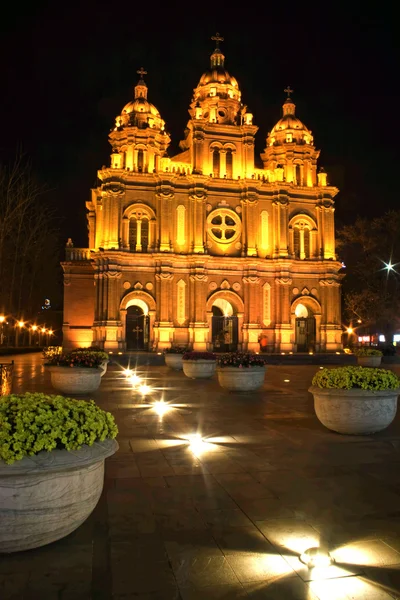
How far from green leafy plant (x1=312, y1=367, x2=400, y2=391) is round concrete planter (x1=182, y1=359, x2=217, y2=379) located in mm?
11958

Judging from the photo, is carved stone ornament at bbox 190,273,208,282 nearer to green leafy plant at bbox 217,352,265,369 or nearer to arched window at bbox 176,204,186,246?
arched window at bbox 176,204,186,246

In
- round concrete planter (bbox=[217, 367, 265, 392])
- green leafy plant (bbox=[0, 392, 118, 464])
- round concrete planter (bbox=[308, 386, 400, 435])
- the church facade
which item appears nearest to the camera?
green leafy plant (bbox=[0, 392, 118, 464])

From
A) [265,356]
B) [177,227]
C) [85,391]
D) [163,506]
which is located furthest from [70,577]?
[177,227]

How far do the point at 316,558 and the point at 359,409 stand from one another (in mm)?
5454

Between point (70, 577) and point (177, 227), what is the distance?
4235 cm

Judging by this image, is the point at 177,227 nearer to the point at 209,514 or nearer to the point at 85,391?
the point at 85,391

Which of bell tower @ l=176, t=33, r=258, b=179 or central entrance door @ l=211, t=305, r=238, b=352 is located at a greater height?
bell tower @ l=176, t=33, r=258, b=179

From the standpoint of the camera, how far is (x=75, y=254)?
48469 mm

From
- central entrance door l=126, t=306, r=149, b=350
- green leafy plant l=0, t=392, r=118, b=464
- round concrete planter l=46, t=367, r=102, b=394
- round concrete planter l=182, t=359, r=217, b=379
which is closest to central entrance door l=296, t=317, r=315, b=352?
central entrance door l=126, t=306, r=149, b=350

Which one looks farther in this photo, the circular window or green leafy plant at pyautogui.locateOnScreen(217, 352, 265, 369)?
the circular window

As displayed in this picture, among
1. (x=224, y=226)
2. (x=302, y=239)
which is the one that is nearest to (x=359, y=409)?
(x=224, y=226)

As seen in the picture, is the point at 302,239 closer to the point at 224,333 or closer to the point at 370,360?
the point at 224,333

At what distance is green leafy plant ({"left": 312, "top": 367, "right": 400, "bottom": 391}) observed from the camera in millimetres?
9781

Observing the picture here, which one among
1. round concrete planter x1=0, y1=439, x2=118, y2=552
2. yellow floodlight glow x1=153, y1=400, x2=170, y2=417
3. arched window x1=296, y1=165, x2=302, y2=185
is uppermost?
arched window x1=296, y1=165, x2=302, y2=185
